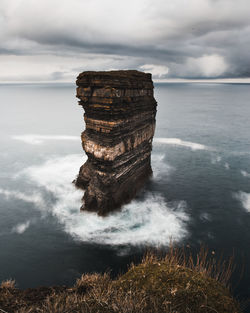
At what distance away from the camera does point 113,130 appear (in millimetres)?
23844

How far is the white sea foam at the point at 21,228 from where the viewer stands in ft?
82.0

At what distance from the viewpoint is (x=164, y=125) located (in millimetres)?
84750

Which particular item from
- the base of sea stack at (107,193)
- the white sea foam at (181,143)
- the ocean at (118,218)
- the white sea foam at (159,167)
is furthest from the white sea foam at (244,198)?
the white sea foam at (181,143)

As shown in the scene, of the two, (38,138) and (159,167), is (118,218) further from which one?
(38,138)

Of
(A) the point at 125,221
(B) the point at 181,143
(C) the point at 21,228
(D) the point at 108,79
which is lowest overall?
(C) the point at 21,228

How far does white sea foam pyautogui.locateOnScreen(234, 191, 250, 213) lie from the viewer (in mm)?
29297

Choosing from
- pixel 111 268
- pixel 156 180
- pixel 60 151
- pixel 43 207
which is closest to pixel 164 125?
pixel 60 151

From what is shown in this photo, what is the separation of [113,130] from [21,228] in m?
15.8

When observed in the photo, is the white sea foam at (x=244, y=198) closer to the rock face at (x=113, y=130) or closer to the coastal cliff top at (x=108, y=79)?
the rock face at (x=113, y=130)

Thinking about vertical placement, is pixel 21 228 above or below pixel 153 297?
below

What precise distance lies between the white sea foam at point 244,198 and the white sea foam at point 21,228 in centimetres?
2793

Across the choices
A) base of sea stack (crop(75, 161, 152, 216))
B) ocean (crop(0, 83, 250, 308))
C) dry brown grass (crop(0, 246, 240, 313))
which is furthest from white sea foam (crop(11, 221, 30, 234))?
dry brown grass (crop(0, 246, 240, 313))

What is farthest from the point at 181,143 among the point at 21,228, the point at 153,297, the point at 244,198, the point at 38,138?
the point at 153,297

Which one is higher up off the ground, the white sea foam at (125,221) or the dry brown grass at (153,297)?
the dry brown grass at (153,297)
